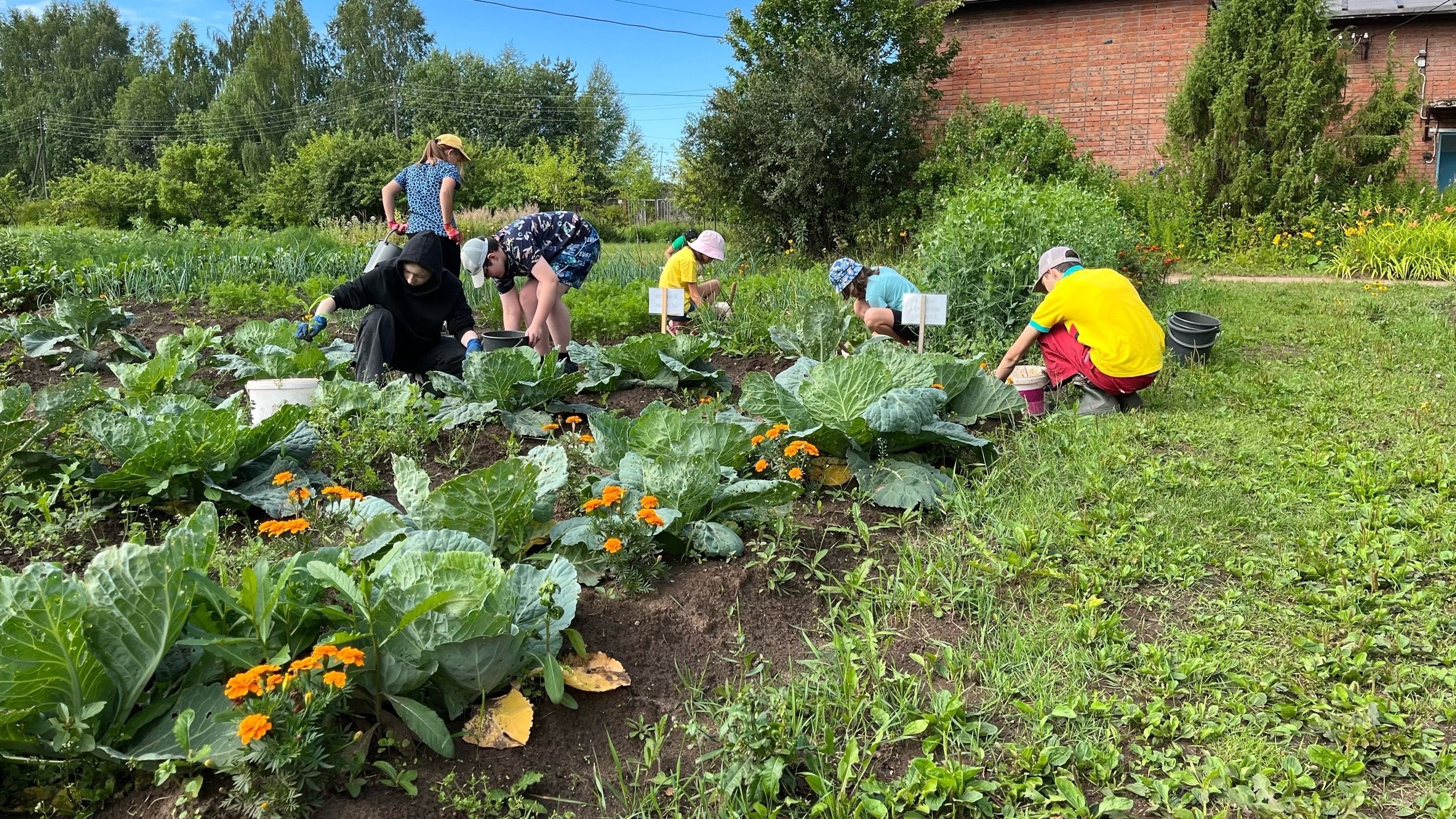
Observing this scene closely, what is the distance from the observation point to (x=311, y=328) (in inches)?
174

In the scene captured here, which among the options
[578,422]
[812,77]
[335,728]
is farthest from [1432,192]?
[335,728]

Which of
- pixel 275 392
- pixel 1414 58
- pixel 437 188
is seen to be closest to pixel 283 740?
pixel 275 392

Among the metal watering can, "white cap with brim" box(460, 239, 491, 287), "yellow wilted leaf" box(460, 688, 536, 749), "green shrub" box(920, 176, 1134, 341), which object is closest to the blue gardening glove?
the metal watering can

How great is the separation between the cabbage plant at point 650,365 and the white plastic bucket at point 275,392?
1376mm

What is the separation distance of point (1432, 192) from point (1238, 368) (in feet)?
33.1

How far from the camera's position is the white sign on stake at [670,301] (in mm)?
5773

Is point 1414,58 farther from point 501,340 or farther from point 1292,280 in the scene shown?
point 501,340

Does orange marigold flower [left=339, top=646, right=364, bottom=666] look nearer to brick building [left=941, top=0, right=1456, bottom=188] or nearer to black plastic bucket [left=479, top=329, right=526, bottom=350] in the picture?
black plastic bucket [left=479, top=329, right=526, bottom=350]

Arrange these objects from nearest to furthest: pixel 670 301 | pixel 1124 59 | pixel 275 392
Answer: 1. pixel 275 392
2. pixel 670 301
3. pixel 1124 59

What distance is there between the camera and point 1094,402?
15.0 ft

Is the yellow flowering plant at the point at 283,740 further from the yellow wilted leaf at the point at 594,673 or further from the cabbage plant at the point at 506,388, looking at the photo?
the cabbage plant at the point at 506,388

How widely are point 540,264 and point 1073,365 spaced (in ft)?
10.3

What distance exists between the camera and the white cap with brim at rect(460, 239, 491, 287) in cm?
505

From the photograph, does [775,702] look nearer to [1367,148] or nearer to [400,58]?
[1367,148]
